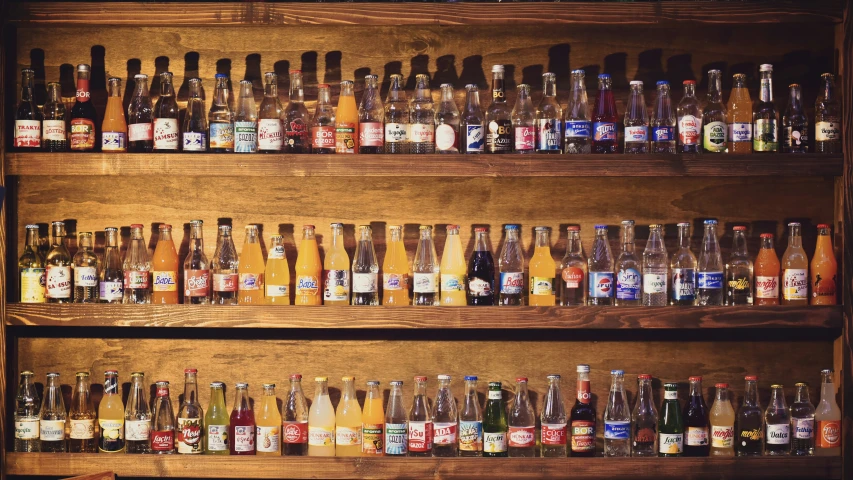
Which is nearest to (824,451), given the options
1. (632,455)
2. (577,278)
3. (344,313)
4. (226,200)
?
Result: (632,455)

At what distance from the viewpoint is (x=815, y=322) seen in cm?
249

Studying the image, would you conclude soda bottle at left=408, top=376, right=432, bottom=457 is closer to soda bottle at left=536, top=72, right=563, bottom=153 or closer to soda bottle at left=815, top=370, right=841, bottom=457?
soda bottle at left=536, top=72, right=563, bottom=153

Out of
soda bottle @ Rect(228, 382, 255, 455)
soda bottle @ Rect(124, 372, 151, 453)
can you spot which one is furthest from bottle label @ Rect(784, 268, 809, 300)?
soda bottle @ Rect(124, 372, 151, 453)

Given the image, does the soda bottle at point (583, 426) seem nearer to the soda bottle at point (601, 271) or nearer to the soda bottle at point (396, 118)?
the soda bottle at point (601, 271)

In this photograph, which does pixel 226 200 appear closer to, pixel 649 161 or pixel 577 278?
pixel 577 278

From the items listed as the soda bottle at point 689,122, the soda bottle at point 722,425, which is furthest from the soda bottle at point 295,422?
the soda bottle at point 689,122

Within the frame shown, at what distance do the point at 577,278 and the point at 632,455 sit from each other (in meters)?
0.51

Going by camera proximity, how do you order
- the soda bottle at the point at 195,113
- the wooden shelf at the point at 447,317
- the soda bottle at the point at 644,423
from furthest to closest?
1. the soda bottle at the point at 195,113
2. the soda bottle at the point at 644,423
3. the wooden shelf at the point at 447,317

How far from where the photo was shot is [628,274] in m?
2.55

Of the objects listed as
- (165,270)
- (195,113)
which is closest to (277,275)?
(165,270)

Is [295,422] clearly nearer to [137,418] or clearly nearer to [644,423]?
[137,418]

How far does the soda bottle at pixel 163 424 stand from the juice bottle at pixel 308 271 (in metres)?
0.44

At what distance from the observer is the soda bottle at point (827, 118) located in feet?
8.43

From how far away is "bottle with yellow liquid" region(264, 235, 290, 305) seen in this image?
2598 mm
